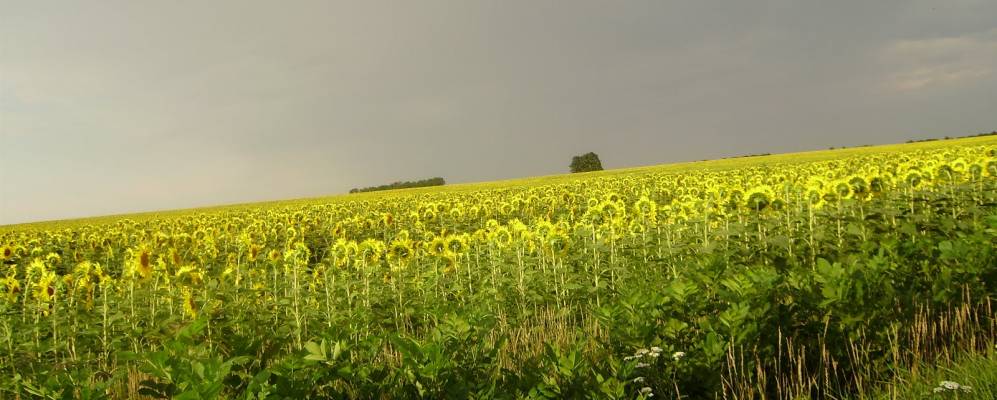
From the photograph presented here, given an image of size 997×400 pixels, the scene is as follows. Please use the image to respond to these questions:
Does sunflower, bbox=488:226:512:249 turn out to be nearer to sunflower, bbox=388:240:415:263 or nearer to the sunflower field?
the sunflower field

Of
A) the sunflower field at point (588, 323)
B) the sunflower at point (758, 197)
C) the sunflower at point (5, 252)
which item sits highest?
the sunflower at point (758, 197)

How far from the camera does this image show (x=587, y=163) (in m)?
99.1

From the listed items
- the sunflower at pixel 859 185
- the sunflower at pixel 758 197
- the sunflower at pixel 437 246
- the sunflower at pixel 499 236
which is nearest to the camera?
the sunflower at pixel 758 197

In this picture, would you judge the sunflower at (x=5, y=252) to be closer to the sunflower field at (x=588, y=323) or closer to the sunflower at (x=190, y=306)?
the sunflower field at (x=588, y=323)

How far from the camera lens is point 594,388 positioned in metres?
3.27

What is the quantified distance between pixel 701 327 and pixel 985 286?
10.8 feet

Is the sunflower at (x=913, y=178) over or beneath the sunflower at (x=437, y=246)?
over

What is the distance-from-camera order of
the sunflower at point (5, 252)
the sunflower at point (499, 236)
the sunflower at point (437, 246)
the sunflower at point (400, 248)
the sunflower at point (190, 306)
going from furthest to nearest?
the sunflower at point (5, 252)
the sunflower at point (437, 246)
the sunflower at point (400, 248)
the sunflower at point (499, 236)
the sunflower at point (190, 306)

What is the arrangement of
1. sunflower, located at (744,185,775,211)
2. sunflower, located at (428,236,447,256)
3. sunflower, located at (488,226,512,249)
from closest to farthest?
sunflower, located at (744,185,775,211) → sunflower, located at (488,226,512,249) → sunflower, located at (428,236,447,256)

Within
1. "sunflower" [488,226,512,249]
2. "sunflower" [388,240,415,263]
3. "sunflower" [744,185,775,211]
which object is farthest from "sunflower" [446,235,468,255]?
"sunflower" [744,185,775,211]

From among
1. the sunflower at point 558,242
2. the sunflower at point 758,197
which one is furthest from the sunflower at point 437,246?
the sunflower at point 758,197

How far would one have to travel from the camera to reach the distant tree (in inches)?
3858

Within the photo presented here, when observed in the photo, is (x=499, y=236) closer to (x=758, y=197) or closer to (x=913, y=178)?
(x=758, y=197)

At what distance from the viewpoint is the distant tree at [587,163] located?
98.0 metres
